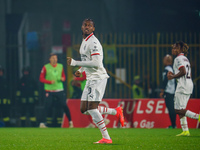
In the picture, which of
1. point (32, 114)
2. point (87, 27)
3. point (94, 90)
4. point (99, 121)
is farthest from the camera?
point (32, 114)

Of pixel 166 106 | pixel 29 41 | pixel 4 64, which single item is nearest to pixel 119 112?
pixel 166 106

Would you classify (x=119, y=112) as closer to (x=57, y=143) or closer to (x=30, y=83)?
(x=57, y=143)

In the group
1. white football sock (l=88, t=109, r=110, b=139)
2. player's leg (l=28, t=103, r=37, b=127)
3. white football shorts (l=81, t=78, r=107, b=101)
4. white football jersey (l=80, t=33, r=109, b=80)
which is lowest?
Answer: player's leg (l=28, t=103, r=37, b=127)

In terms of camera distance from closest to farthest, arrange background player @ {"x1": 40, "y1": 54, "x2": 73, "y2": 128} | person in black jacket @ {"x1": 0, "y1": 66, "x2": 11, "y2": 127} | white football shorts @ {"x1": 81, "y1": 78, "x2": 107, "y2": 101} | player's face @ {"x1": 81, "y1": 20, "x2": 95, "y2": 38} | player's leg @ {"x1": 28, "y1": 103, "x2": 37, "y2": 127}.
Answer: white football shorts @ {"x1": 81, "y1": 78, "x2": 107, "y2": 101} → player's face @ {"x1": 81, "y1": 20, "x2": 95, "y2": 38} → background player @ {"x1": 40, "y1": 54, "x2": 73, "y2": 128} → player's leg @ {"x1": 28, "y1": 103, "x2": 37, "y2": 127} → person in black jacket @ {"x1": 0, "y1": 66, "x2": 11, "y2": 127}

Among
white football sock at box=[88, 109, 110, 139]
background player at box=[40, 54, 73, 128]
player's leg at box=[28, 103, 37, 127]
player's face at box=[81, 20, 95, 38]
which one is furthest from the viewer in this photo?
player's leg at box=[28, 103, 37, 127]

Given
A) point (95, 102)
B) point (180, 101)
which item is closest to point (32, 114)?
point (180, 101)

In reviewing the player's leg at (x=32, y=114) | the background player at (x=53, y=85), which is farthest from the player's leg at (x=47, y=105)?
the player's leg at (x=32, y=114)

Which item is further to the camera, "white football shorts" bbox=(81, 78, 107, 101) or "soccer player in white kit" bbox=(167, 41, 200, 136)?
"soccer player in white kit" bbox=(167, 41, 200, 136)

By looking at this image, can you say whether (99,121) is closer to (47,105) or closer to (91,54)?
(91,54)

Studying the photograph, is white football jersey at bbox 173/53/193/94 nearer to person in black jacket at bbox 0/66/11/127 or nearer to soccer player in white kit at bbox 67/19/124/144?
soccer player in white kit at bbox 67/19/124/144

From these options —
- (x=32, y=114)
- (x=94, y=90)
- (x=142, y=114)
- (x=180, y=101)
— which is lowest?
(x=32, y=114)

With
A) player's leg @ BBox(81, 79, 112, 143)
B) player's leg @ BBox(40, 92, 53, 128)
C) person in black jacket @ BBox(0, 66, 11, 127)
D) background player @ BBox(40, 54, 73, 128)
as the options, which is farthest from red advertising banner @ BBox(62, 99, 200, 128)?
player's leg @ BBox(81, 79, 112, 143)

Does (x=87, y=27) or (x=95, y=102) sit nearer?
(x=95, y=102)

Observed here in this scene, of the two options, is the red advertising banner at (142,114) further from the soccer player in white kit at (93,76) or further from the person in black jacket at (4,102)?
the soccer player in white kit at (93,76)
